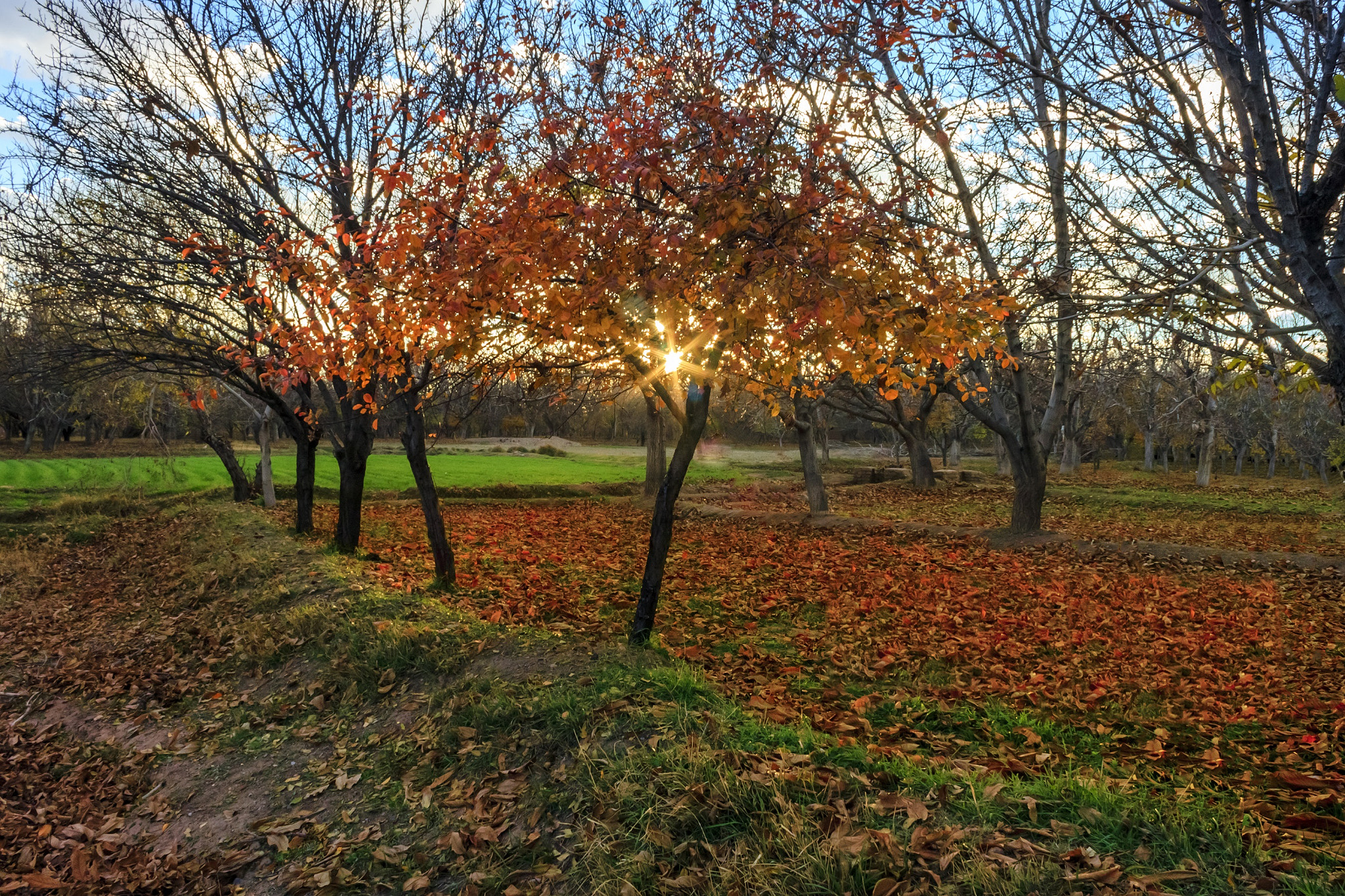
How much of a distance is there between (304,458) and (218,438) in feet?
27.0

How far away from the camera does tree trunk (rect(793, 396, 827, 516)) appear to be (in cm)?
1939

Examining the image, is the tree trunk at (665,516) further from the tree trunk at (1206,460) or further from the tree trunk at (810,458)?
the tree trunk at (1206,460)

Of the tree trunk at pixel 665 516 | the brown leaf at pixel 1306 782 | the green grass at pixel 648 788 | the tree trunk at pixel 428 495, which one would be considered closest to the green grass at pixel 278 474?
the tree trunk at pixel 428 495

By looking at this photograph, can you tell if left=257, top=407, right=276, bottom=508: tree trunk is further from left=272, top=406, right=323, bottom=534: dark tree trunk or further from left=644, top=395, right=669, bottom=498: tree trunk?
left=644, top=395, right=669, bottom=498: tree trunk

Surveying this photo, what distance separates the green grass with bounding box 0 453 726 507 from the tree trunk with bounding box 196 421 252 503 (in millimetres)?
3702

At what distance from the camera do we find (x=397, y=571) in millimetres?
11977

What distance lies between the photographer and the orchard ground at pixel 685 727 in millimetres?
3805

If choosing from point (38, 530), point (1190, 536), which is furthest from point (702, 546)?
point (38, 530)

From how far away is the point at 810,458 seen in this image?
19938 mm

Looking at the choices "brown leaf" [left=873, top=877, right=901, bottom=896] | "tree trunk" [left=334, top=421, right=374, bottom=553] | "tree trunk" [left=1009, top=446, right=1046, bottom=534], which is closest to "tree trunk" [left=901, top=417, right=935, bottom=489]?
"tree trunk" [left=1009, top=446, right=1046, bottom=534]

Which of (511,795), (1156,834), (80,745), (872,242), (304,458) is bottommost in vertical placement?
(80,745)

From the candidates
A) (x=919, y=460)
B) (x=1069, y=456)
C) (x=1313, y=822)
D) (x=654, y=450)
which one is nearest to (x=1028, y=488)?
(x=1313, y=822)

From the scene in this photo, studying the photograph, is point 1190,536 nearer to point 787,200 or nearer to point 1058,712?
point 1058,712

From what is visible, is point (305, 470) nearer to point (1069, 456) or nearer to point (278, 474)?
point (278, 474)
